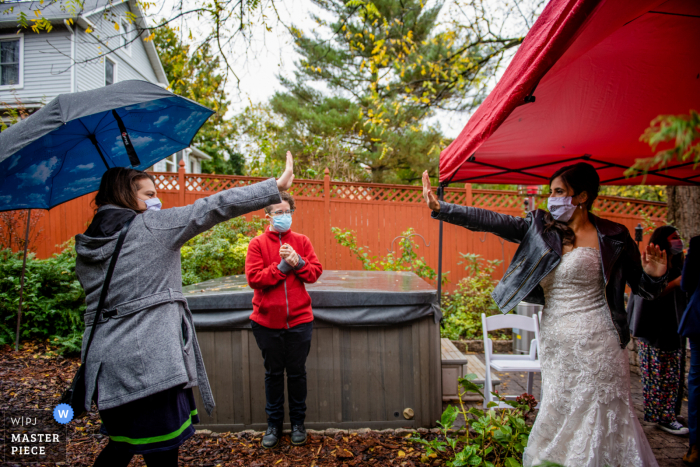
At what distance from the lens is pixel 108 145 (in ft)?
7.09

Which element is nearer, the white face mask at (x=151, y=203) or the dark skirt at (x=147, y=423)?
the dark skirt at (x=147, y=423)

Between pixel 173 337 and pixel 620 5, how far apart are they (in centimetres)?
223

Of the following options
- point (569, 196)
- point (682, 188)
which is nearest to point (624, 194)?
point (682, 188)

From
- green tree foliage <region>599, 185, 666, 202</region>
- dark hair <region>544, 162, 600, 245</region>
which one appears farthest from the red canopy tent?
green tree foliage <region>599, 185, 666, 202</region>

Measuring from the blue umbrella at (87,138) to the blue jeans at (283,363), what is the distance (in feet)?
4.58

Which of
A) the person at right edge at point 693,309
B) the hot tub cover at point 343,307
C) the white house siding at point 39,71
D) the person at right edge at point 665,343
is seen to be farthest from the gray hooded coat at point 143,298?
the white house siding at point 39,71

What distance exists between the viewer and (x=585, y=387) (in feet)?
6.66

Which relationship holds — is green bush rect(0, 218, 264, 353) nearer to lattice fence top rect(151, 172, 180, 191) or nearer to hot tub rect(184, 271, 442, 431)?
hot tub rect(184, 271, 442, 431)

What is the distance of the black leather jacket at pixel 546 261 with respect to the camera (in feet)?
6.91

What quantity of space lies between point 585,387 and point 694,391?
1314 millimetres

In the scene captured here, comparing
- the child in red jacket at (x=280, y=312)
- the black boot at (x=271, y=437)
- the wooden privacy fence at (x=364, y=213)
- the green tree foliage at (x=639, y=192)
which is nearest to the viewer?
the child in red jacket at (x=280, y=312)

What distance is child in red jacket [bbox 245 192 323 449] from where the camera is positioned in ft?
8.49

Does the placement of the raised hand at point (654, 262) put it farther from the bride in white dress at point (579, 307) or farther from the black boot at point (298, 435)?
the black boot at point (298, 435)

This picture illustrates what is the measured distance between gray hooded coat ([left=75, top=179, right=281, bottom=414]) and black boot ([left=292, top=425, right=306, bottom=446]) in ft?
4.84
